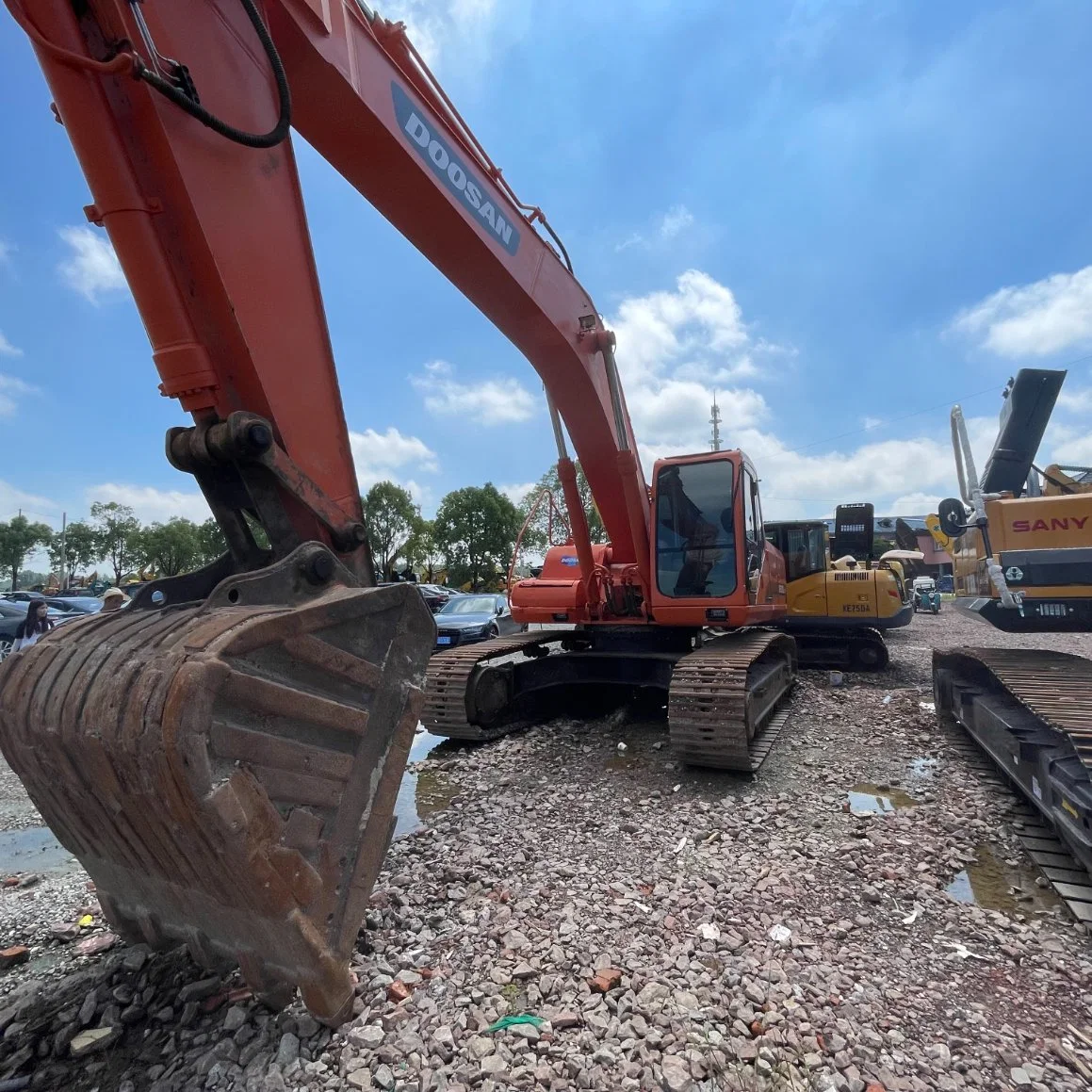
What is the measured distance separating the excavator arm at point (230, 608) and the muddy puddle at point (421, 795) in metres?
2.12

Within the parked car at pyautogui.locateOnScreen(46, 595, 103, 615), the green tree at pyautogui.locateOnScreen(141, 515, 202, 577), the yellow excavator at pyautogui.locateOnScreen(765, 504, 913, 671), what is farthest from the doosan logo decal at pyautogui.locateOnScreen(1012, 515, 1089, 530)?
the green tree at pyautogui.locateOnScreen(141, 515, 202, 577)

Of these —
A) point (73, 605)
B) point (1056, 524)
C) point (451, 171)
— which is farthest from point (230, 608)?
point (73, 605)

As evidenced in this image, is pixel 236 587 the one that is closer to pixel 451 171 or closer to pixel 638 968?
pixel 638 968

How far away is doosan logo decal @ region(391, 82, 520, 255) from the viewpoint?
11.6 feet

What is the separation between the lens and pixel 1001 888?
368 cm

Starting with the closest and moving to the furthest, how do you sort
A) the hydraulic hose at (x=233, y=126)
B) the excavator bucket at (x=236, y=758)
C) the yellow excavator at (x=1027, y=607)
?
1. the excavator bucket at (x=236, y=758)
2. the hydraulic hose at (x=233, y=126)
3. the yellow excavator at (x=1027, y=607)

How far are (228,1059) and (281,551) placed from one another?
1.70 m

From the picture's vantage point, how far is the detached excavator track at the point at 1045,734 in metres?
3.54

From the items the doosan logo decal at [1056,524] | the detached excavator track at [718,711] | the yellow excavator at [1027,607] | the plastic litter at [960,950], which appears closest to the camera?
the plastic litter at [960,950]

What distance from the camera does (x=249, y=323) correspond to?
2535 millimetres

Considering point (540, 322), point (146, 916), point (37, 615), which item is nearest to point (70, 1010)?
point (146, 916)

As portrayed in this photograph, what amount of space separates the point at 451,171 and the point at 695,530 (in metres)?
3.85

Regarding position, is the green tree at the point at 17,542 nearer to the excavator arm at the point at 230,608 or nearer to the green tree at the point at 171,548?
the green tree at the point at 171,548

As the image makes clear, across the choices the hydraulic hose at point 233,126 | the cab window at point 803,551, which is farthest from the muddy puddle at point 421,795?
the cab window at point 803,551
